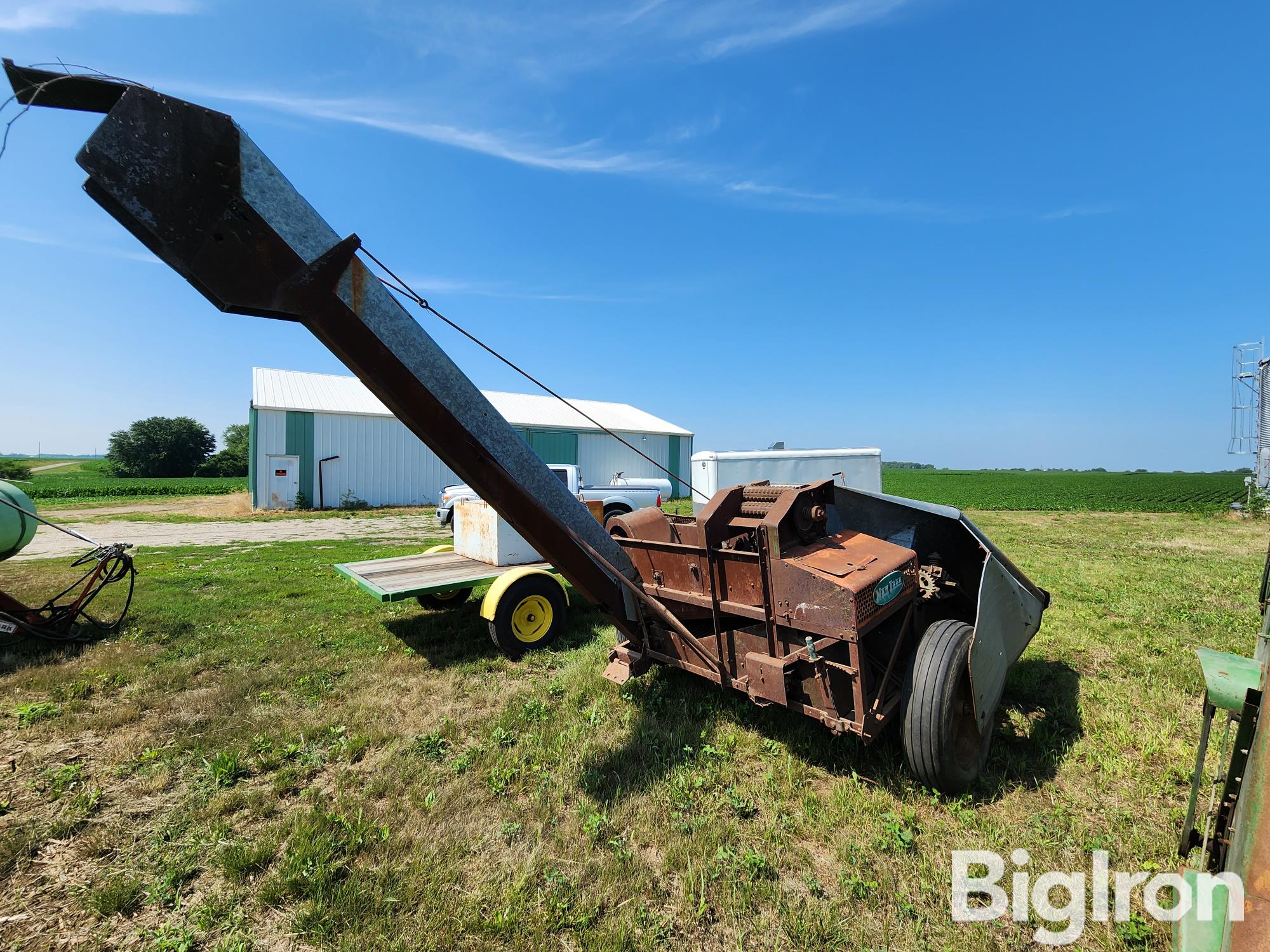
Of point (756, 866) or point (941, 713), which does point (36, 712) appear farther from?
point (941, 713)

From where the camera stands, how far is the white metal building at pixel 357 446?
2083 cm

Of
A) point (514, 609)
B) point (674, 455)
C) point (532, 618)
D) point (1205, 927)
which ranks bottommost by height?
point (532, 618)

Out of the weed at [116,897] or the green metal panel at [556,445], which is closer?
the weed at [116,897]

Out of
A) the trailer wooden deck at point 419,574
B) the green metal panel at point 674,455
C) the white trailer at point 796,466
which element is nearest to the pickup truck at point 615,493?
the white trailer at point 796,466

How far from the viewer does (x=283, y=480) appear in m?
20.9

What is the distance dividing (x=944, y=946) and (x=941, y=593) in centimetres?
231

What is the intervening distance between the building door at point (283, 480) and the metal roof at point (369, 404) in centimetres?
197

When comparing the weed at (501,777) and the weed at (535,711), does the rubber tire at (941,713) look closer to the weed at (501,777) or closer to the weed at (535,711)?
the weed at (501,777)

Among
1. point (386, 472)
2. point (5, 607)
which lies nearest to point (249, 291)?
point (5, 607)

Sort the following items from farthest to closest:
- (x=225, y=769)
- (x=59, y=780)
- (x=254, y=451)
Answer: (x=254, y=451), (x=225, y=769), (x=59, y=780)

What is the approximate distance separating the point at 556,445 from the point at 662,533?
22.0 metres

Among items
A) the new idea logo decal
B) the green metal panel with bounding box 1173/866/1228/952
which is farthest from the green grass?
the new idea logo decal

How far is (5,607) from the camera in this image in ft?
17.1

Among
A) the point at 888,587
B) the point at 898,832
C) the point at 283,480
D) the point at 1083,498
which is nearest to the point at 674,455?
the point at 283,480
